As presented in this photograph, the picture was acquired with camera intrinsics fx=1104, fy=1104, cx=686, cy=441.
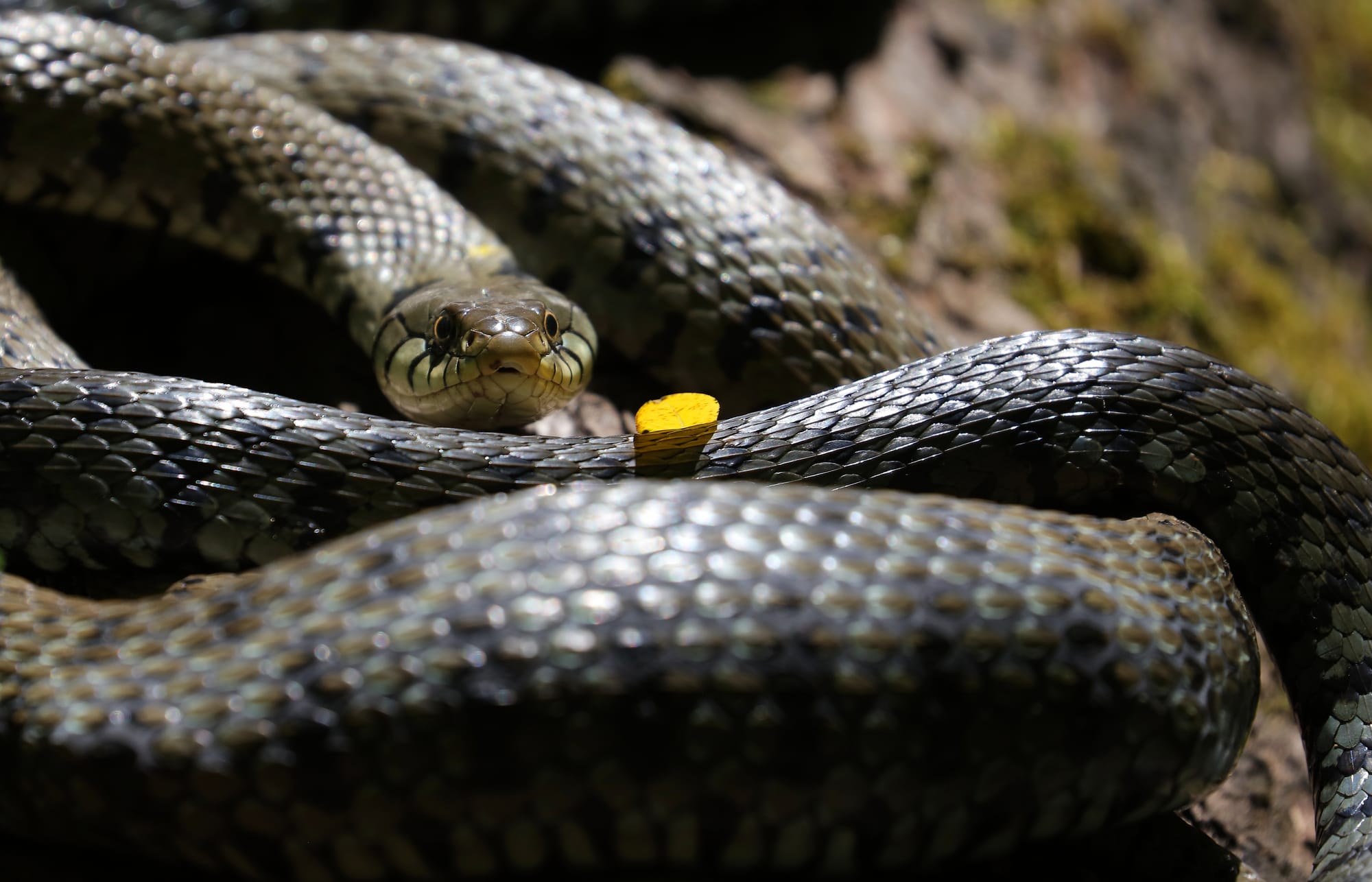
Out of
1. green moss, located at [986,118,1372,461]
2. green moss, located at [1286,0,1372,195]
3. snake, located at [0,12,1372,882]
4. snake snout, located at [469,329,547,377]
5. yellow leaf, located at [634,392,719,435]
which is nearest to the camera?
snake, located at [0,12,1372,882]

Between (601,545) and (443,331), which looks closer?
(601,545)

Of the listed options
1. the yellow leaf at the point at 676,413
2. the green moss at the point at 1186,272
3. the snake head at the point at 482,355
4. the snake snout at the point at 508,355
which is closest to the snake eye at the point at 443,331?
the snake head at the point at 482,355

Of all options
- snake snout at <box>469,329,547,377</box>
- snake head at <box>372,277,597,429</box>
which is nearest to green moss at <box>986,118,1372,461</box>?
snake head at <box>372,277,597,429</box>

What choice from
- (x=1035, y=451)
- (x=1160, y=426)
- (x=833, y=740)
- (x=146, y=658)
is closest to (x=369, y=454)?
(x=146, y=658)

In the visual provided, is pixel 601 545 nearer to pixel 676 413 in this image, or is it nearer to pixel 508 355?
pixel 676 413

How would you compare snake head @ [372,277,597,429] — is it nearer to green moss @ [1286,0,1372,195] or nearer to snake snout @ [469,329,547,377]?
snake snout @ [469,329,547,377]

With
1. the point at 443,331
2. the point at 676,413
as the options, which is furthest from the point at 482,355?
the point at 676,413
